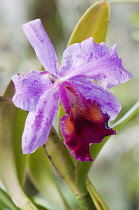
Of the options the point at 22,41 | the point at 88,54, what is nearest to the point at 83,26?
the point at 88,54

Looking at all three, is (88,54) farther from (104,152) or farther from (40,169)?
(104,152)

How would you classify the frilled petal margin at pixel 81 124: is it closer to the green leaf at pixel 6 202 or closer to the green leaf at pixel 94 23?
the green leaf at pixel 94 23

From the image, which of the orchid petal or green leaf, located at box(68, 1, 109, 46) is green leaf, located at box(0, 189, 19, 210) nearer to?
the orchid petal

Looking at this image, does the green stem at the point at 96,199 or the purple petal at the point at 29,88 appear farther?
the green stem at the point at 96,199

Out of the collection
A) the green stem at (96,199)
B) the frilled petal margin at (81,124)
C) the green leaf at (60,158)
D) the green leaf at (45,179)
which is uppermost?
the frilled petal margin at (81,124)

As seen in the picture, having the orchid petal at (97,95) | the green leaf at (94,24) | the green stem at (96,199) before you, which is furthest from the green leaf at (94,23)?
the green stem at (96,199)

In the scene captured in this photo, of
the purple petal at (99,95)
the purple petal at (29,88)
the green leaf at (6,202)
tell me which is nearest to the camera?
the purple petal at (29,88)

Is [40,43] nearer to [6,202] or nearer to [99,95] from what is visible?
[99,95]

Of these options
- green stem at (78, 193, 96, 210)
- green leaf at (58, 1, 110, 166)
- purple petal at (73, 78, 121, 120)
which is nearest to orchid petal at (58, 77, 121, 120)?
purple petal at (73, 78, 121, 120)
